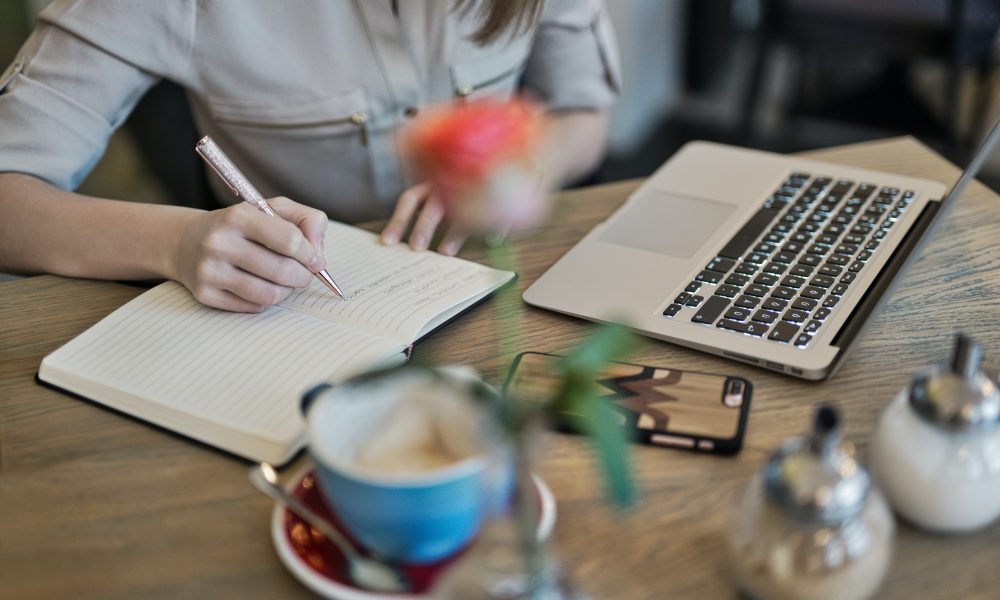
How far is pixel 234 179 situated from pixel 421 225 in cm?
17

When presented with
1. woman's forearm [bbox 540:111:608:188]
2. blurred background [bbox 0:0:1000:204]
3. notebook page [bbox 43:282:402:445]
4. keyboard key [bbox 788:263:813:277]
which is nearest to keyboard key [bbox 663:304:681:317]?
keyboard key [bbox 788:263:813:277]

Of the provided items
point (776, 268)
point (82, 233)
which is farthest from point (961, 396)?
point (82, 233)

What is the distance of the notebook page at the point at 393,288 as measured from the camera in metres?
→ 0.73

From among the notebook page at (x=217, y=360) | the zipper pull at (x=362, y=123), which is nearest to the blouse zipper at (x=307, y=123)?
the zipper pull at (x=362, y=123)

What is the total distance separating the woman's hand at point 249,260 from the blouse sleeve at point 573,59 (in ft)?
1.73

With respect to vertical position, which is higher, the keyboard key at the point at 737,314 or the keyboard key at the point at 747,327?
the keyboard key at the point at 737,314

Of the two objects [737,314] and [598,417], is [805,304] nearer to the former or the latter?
[737,314]

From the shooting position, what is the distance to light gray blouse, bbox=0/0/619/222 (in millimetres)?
901

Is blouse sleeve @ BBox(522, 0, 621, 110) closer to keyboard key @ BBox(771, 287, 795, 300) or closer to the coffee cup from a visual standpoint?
keyboard key @ BBox(771, 287, 795, 300)

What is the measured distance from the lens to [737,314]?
0.72 meters

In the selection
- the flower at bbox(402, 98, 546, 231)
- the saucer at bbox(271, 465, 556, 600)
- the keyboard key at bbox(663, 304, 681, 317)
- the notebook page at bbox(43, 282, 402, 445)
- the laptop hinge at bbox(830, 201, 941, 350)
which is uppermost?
the flower at bbox(402, 98, 546, 231)

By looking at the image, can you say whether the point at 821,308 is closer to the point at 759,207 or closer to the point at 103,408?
the point at 759,207

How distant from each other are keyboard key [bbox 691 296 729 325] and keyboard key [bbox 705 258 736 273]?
0.05 m

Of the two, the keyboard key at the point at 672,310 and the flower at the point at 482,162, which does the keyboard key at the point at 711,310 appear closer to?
the keyboard key at the point at 672,310
